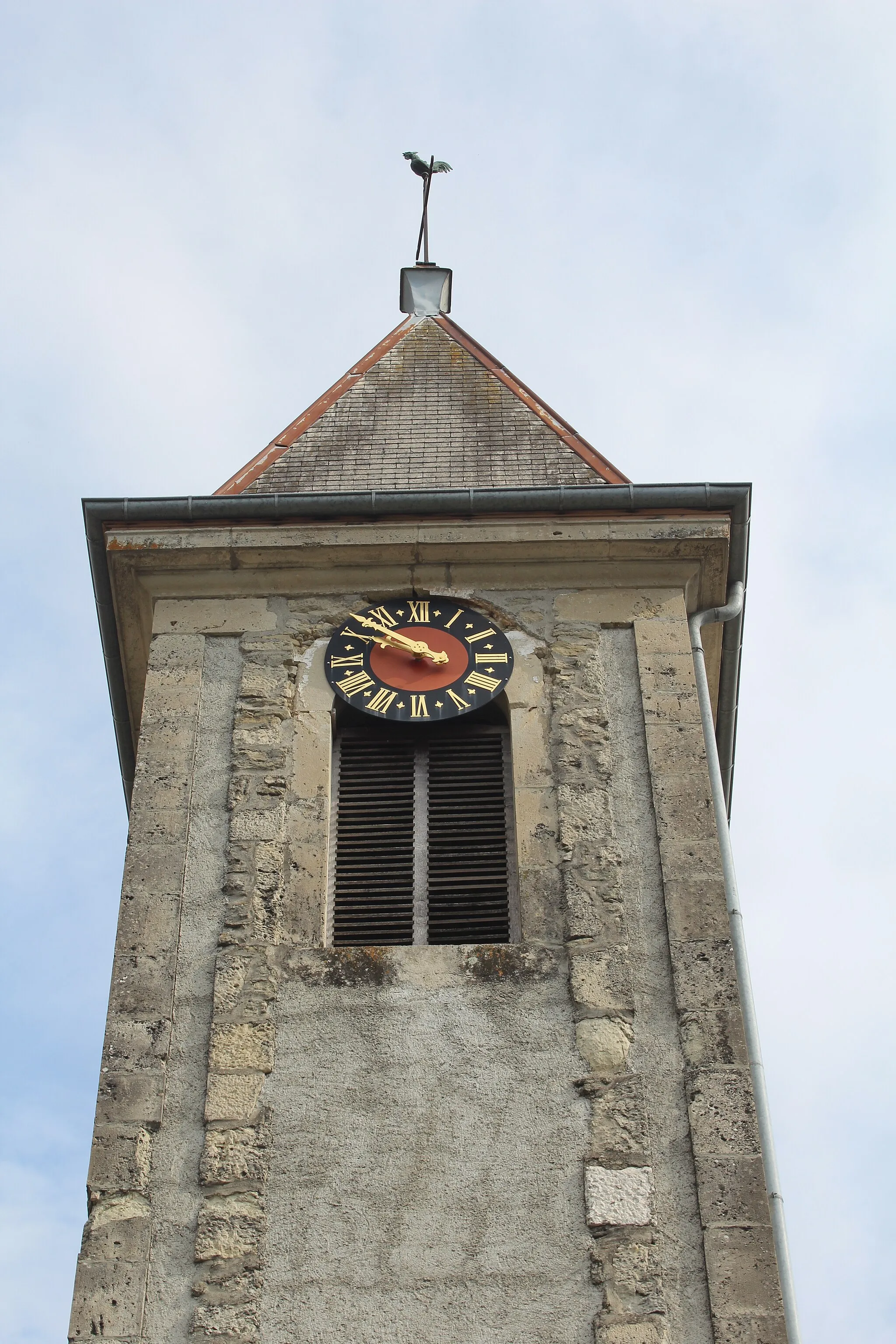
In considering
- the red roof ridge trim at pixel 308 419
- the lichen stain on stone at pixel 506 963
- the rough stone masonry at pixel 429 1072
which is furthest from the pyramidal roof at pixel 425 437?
the lichen stain on stone at pixel 506 963

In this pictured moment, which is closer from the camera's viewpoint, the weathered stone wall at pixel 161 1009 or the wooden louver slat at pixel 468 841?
the weathered stone wall at pixel 161 1009

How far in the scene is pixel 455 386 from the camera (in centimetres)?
1240

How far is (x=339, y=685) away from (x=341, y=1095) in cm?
242

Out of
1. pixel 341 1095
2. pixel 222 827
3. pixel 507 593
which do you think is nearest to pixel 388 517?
pixel 507 593

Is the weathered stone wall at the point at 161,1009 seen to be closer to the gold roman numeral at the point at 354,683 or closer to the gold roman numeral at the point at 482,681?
the gold roman numeral at the point at 354,683

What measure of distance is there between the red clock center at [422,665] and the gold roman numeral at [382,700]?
0.05 metres

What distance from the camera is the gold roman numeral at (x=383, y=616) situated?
401 inches

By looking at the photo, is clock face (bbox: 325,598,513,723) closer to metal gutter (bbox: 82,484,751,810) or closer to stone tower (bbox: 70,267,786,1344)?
stone tower (bbox: 70,267,786,1344)

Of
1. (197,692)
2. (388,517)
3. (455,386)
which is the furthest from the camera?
(455,386)

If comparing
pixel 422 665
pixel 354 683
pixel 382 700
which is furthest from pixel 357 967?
pixel 422 665

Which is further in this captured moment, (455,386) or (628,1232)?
(455,386)

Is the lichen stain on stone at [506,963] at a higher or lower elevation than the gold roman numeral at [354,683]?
lower

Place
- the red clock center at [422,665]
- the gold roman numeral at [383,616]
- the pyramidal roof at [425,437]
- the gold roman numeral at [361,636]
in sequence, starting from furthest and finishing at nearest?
1. the pyramidal roof at [425,437]
2. the gold roman numeral at [383,616]
3. the gold roman numeral at [361,636]
4. the red clock center at [422,665]

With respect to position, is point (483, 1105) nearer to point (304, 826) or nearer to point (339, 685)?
point (304, 826)
